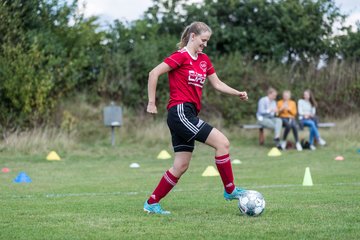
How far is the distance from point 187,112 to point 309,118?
44.7 ft

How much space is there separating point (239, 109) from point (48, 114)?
20.1ft

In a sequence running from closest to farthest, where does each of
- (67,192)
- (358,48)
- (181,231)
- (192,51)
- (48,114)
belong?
(181,231) → (192,51) → (67,192) → (48,114) → (358,48)

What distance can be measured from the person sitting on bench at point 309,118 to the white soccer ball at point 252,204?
42.8 feet

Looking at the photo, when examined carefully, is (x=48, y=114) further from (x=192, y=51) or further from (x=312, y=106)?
(x=192, y=51)

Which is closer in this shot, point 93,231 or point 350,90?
point 93,231

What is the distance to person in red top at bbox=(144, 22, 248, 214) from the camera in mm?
7297

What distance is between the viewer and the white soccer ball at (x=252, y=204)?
706cm

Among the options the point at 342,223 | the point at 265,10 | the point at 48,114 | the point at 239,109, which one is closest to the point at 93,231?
the point at 342,223

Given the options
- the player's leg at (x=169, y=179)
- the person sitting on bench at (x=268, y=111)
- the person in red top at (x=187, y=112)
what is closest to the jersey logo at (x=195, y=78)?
the person in red top at (x=187, y=112)

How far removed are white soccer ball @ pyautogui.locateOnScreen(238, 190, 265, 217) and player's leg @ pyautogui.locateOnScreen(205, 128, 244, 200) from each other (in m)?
0.27

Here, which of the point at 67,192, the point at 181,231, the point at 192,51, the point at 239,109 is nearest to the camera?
the point at 181,231

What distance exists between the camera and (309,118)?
20.5 meters

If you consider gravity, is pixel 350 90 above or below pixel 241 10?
below

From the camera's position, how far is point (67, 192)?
10.5 meters
